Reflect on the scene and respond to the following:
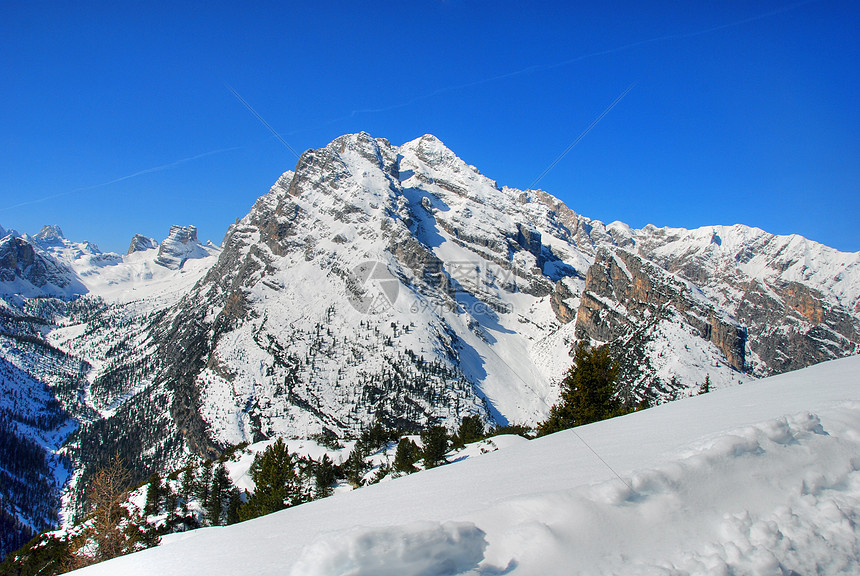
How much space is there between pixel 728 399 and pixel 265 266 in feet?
524

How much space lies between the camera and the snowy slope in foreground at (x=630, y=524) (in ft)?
10.0

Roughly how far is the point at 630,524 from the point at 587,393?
62.9 feet

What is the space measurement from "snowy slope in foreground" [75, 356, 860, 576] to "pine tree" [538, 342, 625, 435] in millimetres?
15730

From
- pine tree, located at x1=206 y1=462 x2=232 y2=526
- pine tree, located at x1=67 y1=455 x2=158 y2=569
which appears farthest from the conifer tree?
pine tree, located at x1=67 y1=455 x2=158 y2=569

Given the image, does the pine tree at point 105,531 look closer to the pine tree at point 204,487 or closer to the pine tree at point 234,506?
the pine tree at point 234,506

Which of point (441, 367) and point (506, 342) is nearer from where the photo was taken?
point (441, 367)

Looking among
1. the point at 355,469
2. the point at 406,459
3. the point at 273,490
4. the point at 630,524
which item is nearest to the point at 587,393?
the point at 406,459

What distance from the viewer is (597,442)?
733 centimetres

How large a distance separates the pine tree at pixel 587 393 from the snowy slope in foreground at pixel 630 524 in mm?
15730

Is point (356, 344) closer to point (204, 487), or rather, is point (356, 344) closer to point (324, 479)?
point (204, 487)

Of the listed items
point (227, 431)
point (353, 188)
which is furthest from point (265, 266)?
point (227, 431)

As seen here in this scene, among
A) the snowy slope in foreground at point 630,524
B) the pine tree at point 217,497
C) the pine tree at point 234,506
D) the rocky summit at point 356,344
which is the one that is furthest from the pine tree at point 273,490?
the rocky summit at point 356,344

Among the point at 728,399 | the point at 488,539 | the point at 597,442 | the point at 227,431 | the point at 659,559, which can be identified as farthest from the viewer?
the point at 227,431

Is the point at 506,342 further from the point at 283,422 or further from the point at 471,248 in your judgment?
the point at 283,422
